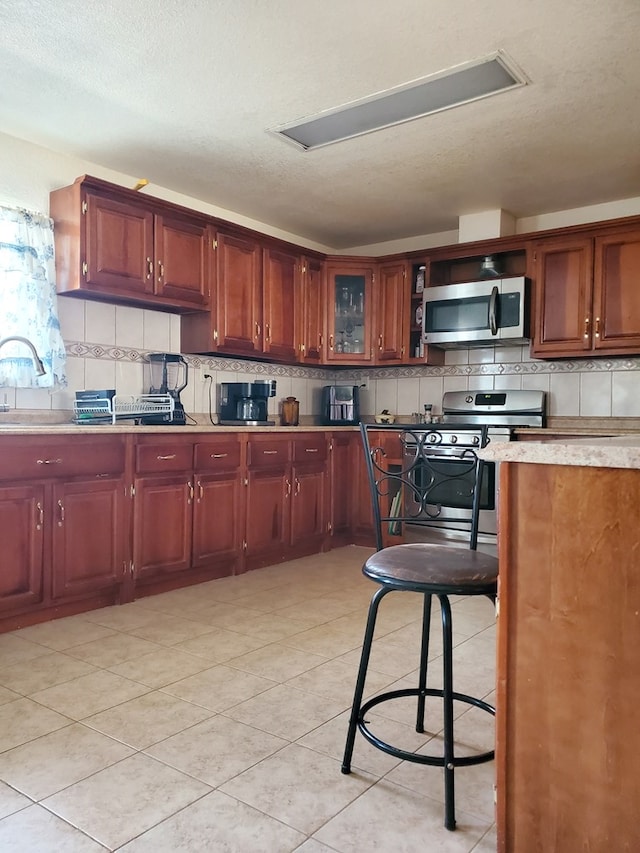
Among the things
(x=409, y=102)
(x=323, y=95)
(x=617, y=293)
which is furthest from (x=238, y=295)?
(x=617, y=293)

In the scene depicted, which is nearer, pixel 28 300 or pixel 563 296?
pixel 28 300

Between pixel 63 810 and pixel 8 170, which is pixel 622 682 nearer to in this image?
pixel 63 810

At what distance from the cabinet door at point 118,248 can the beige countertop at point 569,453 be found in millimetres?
2807

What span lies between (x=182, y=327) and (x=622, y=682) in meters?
3.64

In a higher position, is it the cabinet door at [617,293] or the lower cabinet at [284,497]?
the cabinet door at [617,293]

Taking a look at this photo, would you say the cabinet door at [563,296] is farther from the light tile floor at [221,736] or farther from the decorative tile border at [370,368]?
the light tile floor at [221,736]

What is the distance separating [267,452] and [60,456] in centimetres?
143

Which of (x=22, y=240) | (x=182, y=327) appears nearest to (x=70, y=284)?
(x=22, y=240)

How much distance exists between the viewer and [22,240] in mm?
3436

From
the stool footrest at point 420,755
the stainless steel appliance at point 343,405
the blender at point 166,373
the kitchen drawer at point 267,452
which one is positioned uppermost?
the blender at point 166,373

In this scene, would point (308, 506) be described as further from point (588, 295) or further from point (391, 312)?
point (588, 295)

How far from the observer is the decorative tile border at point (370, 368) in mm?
3895

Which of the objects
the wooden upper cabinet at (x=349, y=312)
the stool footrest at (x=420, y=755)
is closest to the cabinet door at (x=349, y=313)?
the wooden upper cabinet at (x=349, y=312)

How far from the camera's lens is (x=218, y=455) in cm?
379
